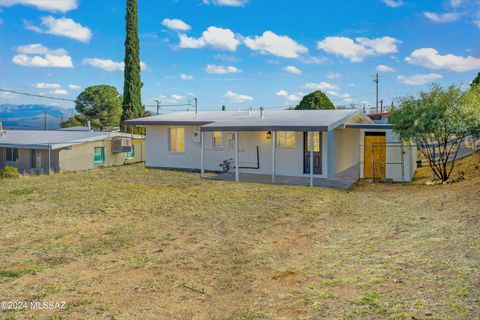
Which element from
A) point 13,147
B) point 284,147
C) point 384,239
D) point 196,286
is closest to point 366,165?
point 284,147

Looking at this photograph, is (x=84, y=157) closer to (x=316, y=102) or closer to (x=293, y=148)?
(x=293, y=148)

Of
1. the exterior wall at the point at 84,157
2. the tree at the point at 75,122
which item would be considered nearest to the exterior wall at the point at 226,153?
the exterior wall at the point at 84,157

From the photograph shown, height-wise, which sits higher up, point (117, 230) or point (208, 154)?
point (208, 154)

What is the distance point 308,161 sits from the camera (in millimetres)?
18094

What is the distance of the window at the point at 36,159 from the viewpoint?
1149 inches

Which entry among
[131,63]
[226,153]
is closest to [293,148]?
[226,153]

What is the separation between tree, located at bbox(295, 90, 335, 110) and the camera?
35.3 m

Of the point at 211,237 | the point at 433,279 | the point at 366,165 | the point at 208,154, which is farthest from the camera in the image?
the point at 208,154

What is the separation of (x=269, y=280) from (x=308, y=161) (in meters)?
12.4

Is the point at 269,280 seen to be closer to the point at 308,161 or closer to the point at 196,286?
the point at 196,286

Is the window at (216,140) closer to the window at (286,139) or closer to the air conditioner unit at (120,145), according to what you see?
the window at (286,139)

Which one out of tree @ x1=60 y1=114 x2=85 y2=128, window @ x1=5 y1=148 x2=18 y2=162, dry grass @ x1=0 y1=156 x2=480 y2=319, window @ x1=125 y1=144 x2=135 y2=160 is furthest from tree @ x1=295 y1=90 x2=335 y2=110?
tree @ x1=60 y1=114 x2=85 y2=128

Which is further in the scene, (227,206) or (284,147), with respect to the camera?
(284,147)

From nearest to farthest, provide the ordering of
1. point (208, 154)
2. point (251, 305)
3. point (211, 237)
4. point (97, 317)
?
point (97, 317)
point (251, 305)
point (211, 237)
point (208, 154)
